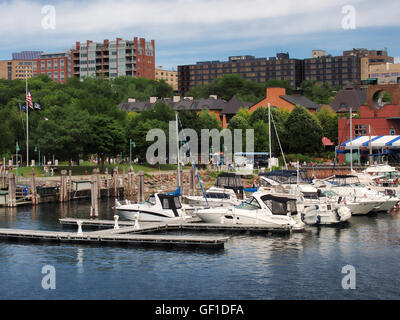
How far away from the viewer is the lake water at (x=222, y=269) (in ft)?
117

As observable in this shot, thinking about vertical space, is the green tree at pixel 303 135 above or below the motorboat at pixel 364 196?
above

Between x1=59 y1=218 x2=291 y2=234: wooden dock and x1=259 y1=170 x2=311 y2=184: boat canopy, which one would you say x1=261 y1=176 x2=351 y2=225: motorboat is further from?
x1=259 y1=170 x2=311 y2=184: boat canopy

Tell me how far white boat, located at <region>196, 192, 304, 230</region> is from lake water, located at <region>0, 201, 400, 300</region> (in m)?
1.68

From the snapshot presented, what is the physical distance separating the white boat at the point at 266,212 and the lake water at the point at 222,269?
1679 mm

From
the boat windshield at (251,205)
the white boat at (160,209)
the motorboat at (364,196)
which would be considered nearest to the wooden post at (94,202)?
the white boat at (160,209)

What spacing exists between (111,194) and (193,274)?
49323 millimetres

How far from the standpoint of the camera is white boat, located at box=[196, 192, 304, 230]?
53.6 m

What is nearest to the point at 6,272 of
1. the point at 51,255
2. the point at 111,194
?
the point at 51,255

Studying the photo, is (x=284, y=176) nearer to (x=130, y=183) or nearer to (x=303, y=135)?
(x=130, y=183)

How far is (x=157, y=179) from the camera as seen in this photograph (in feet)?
329

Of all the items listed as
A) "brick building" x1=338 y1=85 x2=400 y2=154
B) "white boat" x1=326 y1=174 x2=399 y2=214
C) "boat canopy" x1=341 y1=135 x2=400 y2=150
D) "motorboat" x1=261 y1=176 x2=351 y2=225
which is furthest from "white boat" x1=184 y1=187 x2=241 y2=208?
"brick building" x1=338 y1=85 x2=400 y2=154

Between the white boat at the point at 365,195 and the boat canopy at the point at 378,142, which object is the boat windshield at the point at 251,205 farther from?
the boat canopy at the point at 378,142
